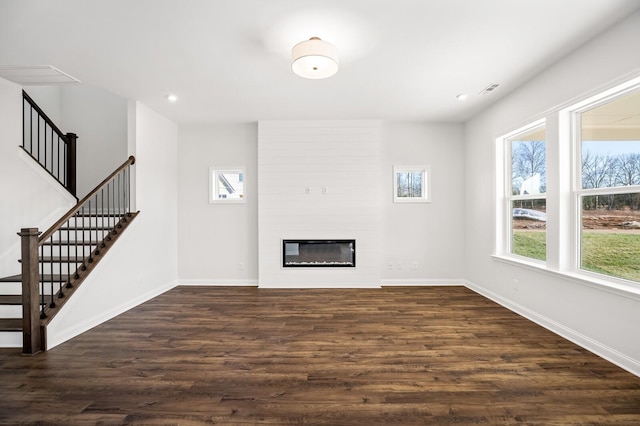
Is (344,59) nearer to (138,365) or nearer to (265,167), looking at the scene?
(265,167)

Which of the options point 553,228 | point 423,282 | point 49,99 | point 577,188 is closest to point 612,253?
point 553,228

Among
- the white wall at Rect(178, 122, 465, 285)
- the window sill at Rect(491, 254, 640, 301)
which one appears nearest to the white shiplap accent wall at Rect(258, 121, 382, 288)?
the white wall at Rect(178, 122, 465, 285)

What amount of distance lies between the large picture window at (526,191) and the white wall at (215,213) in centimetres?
407

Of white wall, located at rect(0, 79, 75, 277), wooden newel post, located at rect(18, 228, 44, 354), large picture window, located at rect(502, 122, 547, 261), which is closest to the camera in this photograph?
wooden newel post, located at rect(18, 228, 44, 354)

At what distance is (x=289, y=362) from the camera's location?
102 inches

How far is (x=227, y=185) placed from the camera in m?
5.61

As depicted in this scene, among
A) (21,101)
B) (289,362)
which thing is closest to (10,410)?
(289,362)

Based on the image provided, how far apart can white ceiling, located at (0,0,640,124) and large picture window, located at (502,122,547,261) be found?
28.7 inches

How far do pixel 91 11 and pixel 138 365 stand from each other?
2.86m

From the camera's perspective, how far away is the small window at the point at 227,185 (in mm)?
5535

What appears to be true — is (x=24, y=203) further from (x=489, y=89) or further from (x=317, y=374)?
(x=489, y=89)

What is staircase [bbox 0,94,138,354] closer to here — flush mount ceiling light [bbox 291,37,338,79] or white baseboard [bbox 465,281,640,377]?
flush mount ceiling light [bbox 291,37,338,79]

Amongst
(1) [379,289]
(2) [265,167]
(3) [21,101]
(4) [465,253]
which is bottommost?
(1) [379,289]

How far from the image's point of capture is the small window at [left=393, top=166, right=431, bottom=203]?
215 inches
